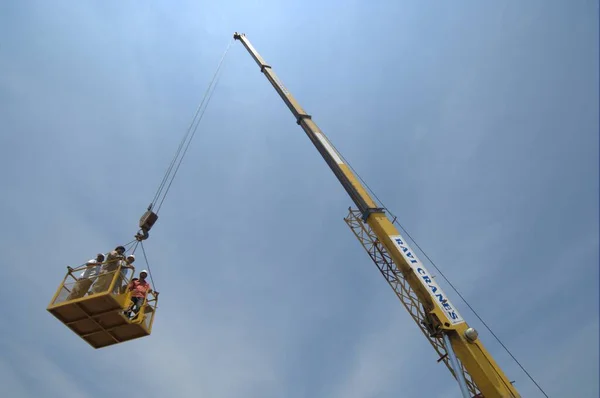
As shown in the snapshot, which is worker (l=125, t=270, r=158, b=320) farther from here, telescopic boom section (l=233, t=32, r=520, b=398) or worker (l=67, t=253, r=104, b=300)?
telescopic boom section (l=233, t=32, r=520, b=398)

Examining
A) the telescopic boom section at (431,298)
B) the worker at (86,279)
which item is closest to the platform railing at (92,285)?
the worker at (86,279)

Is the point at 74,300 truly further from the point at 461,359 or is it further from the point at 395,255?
the point at 461,359

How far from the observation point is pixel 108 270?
9117 millimetres

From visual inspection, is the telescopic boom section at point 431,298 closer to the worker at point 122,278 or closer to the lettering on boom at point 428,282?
the lettering on boom at point 428,282

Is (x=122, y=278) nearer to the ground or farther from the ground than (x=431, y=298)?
farther from the ground

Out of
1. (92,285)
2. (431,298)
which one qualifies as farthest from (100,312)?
(431,298)

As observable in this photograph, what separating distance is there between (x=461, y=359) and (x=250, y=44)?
81.2 ft

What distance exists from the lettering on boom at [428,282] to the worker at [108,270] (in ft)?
28.2

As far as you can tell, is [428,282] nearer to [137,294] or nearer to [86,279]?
[137,294]

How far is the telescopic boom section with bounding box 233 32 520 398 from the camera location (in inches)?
346

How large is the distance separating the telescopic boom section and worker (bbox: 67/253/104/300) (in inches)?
351

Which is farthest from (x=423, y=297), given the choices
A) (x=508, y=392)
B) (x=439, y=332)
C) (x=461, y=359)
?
(x=508, y=392)

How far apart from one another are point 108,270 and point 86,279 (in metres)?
0.56

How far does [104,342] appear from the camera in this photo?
33.4ft
